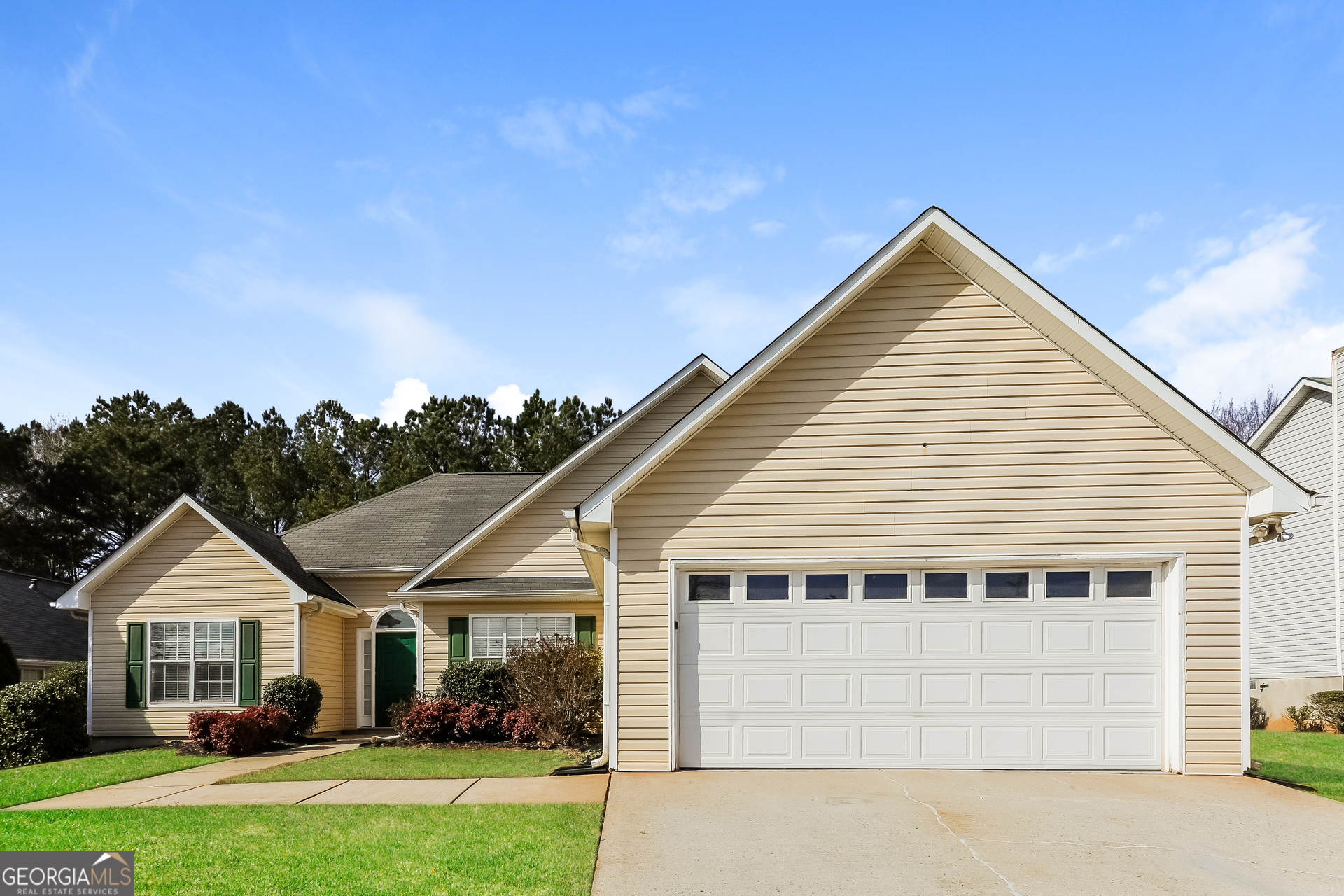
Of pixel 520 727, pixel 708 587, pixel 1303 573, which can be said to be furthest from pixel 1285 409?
pixel 520 727

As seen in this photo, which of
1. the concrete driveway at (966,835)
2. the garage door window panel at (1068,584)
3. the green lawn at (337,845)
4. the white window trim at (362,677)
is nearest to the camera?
the green lawn at (337,845)

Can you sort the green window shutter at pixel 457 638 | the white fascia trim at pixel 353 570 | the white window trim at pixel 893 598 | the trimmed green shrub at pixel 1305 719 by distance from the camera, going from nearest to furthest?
the white window trim at pixel 893 598 → the green window shutter at pixel 457 638 → the trimmed green shrub at pixel 1305 719 → the white fascia trim at pixel 353 570

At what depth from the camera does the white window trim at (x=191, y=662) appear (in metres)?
18.5

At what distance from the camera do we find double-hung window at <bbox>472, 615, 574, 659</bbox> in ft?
60.5

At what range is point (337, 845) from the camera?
7855 millimetres

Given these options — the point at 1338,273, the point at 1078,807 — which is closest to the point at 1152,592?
the point at 1078,807

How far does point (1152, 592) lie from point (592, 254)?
32.2 feet

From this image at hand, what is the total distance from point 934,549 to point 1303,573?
1581cm

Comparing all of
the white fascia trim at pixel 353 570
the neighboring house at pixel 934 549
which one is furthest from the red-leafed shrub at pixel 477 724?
the white fascia trim at pixel 353 570

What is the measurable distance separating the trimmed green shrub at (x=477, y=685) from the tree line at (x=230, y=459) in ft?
74.1

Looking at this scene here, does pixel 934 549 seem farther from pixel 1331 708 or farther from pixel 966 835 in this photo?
pixel 1331 708

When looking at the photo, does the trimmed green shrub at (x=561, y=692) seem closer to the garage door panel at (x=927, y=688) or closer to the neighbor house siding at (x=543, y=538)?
the neighbor house siding at (x=543, y=538)

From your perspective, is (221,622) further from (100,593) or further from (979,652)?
(979,652)

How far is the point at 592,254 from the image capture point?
54.0ft
